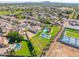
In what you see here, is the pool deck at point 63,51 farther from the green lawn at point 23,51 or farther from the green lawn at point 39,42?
the green lawn at point 23,51

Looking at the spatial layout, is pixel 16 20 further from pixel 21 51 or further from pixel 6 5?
pixel 21 51

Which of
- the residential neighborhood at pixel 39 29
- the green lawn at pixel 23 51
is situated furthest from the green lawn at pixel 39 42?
the green lawn at pixel 23 51

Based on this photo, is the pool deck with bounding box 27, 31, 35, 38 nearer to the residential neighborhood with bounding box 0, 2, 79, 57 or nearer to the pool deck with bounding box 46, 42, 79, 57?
the residential neighborhood with bounding box 0, 2, 79, 57

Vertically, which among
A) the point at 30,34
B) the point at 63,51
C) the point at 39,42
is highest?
the point at 30,34

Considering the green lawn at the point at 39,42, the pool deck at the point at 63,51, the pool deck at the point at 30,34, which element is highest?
the pool deck at the point at 30,34

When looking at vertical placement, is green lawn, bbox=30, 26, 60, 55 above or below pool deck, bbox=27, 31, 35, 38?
below

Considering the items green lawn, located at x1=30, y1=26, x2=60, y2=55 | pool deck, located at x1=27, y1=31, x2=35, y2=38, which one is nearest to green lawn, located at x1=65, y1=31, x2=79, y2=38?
green lawn, located at x1=30, y1=26, x2=60, y2=55

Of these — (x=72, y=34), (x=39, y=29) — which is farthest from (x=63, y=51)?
(x=39, y=29)

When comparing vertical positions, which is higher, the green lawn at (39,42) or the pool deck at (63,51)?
the green lawn at (39,42)

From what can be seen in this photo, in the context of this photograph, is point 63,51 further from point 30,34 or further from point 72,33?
point 30,34

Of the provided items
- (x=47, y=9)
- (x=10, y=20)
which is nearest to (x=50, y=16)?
Result: (x=47, y=9)

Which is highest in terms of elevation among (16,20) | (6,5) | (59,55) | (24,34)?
(6,5)
